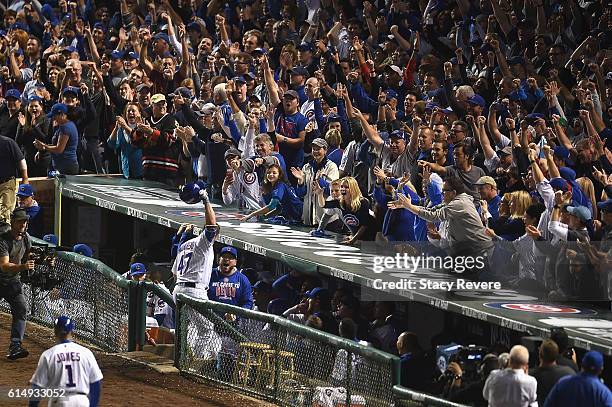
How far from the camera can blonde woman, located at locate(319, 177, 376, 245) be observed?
1424 centimetres

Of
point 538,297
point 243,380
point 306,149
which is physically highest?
point 306,149

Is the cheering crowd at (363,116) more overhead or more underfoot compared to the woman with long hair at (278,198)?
more overhead

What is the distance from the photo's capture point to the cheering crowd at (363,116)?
12.9 metres

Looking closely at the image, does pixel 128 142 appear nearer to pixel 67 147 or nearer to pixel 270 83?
pixel 67 147

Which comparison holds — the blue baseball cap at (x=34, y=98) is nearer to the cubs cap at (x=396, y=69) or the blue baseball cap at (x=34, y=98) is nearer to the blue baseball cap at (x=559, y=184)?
the cubs cap at (x=396, y=69)

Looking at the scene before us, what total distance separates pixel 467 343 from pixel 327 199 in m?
2.73

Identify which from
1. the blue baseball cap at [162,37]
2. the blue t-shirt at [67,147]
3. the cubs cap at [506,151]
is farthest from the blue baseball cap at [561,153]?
the blue baseball cap at [162,37]

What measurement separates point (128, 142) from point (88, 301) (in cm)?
397

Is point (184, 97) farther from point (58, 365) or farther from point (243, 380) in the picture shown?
point (58, 365)

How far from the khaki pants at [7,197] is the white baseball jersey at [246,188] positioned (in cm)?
251

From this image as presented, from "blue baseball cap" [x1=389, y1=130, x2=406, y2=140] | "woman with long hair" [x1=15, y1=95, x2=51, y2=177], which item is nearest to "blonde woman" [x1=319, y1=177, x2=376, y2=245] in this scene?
"blue baseball cap" [x1=389, y1=130, x2=406, y2=140]

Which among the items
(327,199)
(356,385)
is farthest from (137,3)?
(356,385)

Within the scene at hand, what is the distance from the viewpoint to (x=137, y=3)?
75.4ft

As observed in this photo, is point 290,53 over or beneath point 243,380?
over
